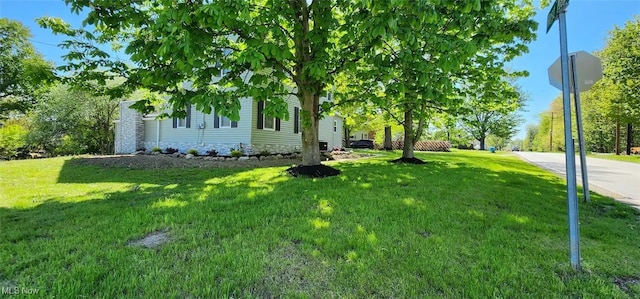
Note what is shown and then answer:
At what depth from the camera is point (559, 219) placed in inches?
162

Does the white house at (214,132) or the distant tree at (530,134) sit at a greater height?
the distant tree at (530,134)

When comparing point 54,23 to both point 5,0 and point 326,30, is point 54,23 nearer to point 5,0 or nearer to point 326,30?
point 5,0

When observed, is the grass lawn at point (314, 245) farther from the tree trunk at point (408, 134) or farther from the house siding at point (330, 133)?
the house siding at point (330, 133)

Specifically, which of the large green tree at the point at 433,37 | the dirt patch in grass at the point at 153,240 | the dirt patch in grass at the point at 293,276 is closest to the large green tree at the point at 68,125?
the dirt patch in grass at the point at 153,240

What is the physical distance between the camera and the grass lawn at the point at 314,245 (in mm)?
2193

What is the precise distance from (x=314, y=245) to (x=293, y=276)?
61cm

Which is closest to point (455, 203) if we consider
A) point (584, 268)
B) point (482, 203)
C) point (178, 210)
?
point (482, 203)

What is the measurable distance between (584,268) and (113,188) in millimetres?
7491

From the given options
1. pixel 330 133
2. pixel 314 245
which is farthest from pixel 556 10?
pixel 330 133

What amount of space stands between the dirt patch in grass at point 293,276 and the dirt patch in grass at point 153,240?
1195 millimetres

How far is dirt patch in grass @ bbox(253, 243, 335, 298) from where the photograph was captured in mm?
2119

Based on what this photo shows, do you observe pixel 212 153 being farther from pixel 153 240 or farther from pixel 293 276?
pixel 293 276

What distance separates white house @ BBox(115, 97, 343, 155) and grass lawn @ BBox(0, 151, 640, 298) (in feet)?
26.9

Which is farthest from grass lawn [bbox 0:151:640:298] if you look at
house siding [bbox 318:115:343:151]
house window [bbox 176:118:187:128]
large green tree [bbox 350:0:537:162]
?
house siding [bbox 318:115:343:151]
